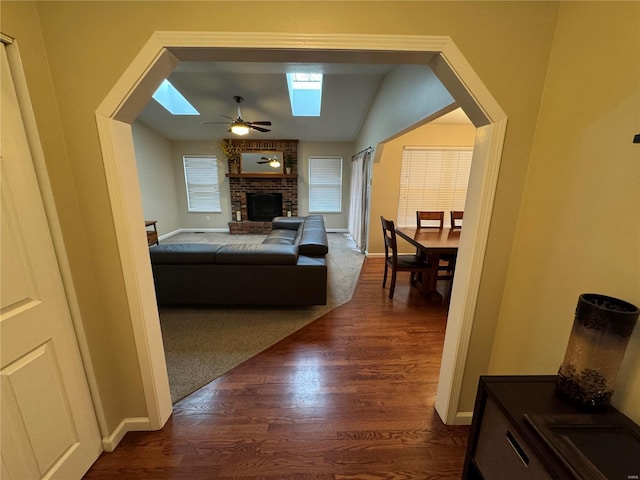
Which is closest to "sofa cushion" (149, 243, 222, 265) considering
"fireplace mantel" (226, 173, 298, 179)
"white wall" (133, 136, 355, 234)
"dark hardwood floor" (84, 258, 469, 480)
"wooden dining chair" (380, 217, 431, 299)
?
"dark hardwood floor" (84, 258, 469, 480)

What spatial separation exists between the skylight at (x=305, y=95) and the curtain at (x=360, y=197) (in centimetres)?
139

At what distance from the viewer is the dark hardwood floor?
1.32 meters

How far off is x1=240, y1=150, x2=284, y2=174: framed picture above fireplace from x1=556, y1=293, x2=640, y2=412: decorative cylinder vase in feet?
21.7

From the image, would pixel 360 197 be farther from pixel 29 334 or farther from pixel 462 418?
pixel 29 334

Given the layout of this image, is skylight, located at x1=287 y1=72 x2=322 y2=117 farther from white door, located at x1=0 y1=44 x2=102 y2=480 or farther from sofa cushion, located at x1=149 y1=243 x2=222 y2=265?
white door, located at x1=0 y1=44 x2=102 y2=480

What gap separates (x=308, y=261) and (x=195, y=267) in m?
1.18

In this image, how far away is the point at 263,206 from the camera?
7.14 m

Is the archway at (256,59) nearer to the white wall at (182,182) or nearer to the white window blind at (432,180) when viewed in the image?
the white window blind at (432,180)

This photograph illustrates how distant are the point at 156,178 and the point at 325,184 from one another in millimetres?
4234

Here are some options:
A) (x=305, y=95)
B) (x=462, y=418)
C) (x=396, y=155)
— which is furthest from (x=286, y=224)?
(x=462, y=418)

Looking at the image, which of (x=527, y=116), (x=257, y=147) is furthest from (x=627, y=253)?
(x=257, y=147)

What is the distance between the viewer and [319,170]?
23.0ft

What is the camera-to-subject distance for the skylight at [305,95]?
475cm

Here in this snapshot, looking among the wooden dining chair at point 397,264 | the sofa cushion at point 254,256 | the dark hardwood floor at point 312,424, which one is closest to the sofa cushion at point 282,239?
the sofa cushion at point 254,256
